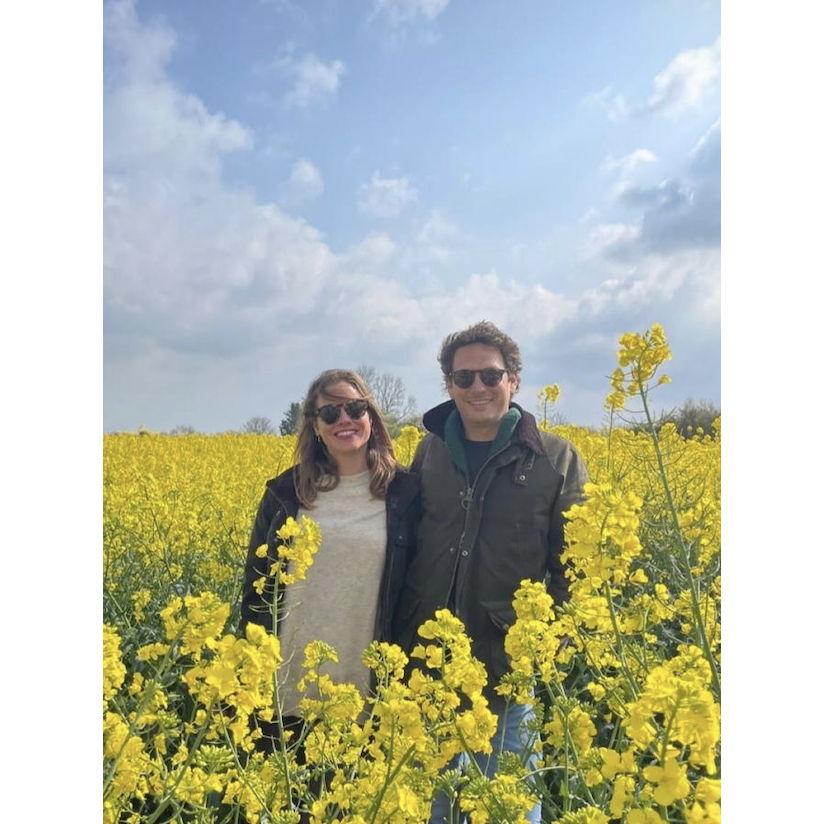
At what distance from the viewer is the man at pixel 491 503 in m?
1.89

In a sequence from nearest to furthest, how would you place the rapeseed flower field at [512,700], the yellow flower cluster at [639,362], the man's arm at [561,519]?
the rapeseed flower field at [512,700]
the yellow flower cluster at [639,362]
the man's arm at [561,519]

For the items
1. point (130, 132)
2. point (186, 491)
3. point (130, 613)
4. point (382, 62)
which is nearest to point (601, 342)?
point (382, 62)

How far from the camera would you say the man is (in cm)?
189

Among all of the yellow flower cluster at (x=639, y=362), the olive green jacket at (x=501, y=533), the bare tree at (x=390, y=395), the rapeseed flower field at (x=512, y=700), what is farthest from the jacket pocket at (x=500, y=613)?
the yellow flower cluster at (x=639, y=362)

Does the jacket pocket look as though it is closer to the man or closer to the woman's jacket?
the man

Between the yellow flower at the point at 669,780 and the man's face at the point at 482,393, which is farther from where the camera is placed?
the man's face at the point at 482,393

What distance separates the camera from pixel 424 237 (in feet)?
6.35

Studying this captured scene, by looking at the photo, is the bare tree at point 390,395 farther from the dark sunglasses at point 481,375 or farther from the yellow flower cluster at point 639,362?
the yellow flower cluster at point 639,362
